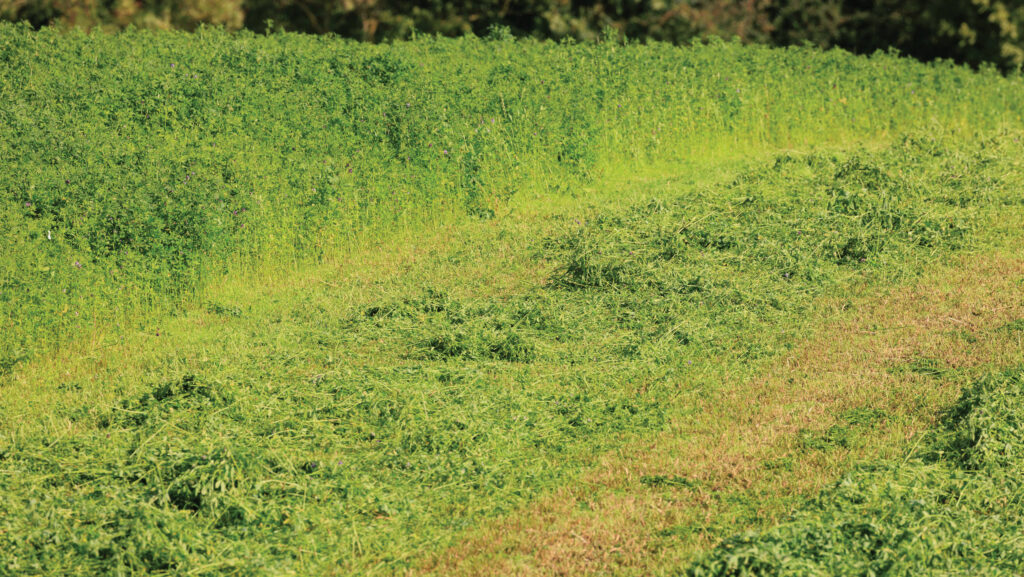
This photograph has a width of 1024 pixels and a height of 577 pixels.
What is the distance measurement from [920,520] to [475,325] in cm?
368

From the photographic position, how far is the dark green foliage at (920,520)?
4598 millimetres

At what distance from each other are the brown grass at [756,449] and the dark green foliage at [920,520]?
32 centimetres

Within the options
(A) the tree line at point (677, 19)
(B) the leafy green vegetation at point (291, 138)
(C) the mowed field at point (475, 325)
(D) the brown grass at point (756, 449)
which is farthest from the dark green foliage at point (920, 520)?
(A) the tree line at point (677, 19)

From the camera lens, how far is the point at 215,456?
213 inches

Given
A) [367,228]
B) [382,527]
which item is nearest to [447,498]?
[382,527]

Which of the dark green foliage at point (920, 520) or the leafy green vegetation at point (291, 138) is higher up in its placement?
the leafy green vegetation at point (291, 138)

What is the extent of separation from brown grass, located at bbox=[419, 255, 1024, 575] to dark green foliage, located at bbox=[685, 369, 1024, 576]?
32 centimetres

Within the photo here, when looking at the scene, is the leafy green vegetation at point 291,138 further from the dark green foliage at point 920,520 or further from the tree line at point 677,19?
the tree line at point 677,19

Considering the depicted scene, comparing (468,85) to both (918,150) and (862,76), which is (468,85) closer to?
(918,150)

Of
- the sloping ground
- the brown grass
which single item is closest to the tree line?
the sloping ground

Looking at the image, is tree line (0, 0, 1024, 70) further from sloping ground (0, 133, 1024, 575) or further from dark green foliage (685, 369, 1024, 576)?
dark green foliage (685, 369, 1024, 576)

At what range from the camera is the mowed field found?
204 inches

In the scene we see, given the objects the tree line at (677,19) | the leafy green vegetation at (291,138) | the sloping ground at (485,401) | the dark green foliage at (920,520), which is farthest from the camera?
the tree line at (677,19)

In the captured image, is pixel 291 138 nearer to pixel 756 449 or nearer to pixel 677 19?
pixel 756 449
